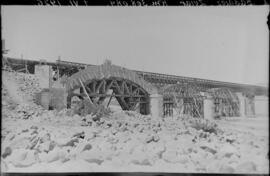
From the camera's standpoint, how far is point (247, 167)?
7.93 feet

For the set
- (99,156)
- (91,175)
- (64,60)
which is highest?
(64,60)

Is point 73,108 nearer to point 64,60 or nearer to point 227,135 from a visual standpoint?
point 64,60

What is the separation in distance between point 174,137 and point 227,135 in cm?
53

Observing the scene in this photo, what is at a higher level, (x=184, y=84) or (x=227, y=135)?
(x=184, y=84)

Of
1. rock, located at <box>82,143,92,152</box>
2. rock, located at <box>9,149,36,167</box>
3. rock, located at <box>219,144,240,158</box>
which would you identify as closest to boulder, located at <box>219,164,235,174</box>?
rock, located at <box>219,144,240,158</box>

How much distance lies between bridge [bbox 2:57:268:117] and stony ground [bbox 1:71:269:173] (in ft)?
0.53

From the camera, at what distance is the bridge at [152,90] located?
2.49 metres

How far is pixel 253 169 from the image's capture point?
2414 mm

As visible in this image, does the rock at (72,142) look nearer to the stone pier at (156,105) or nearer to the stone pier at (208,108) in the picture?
the stone pier at (156,105)

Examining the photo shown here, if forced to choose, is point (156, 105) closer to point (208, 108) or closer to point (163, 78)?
point (163, 78)

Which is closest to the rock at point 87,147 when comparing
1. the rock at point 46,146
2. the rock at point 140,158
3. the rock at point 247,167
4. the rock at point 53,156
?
the rock at point 53,156

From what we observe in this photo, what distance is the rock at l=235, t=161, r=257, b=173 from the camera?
2414 mm

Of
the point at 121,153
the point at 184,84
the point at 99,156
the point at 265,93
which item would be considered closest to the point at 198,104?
the point at 184,84

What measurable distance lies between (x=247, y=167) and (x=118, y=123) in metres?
1.28
